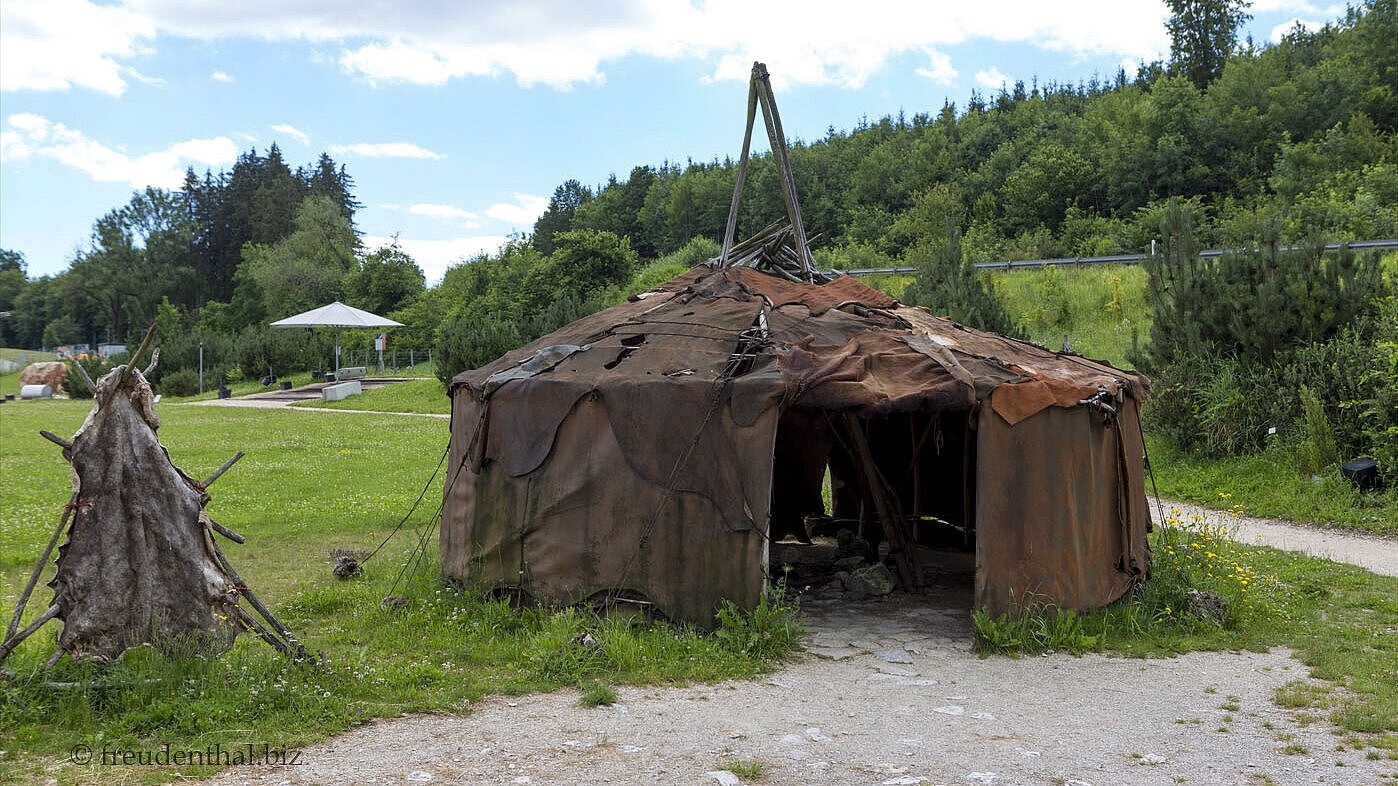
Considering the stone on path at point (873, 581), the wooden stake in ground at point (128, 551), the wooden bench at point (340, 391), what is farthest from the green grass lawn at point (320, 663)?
the wooden bench at point (340, 391)

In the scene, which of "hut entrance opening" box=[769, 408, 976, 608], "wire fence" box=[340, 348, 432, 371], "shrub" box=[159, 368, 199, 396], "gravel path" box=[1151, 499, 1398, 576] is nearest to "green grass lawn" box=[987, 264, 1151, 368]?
"gravel path" box=[1151, 499, 1398, 576]

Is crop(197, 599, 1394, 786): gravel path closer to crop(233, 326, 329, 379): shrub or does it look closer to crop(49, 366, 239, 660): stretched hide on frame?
crop(49, 366, 239, 660): stretched hide on frame

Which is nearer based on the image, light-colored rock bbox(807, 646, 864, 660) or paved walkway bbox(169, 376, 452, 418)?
light-colored rock bbox(807, 646, 864, 660)

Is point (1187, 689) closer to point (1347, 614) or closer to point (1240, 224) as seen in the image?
point (1347, 614)

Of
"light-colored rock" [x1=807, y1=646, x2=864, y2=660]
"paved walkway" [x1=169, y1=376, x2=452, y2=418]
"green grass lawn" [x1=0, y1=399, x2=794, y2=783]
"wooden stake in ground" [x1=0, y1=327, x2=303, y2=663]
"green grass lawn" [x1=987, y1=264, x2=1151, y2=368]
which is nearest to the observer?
"green grass lawn" [x1=0, y1=399, x2=794, y2=783]

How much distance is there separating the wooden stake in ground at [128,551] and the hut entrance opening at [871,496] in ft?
17.1

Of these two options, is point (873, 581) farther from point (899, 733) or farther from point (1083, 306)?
point (1083, 306)

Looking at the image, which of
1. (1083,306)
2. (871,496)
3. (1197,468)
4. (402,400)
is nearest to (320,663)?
(871,496)

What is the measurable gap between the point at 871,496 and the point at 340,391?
2634 cm

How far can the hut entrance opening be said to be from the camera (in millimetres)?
9945

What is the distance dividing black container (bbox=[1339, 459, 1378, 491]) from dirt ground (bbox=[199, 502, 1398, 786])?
6.91 m

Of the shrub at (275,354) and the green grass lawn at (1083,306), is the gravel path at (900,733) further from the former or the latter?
the shrub at (275,354)

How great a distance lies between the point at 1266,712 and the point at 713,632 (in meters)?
3.41

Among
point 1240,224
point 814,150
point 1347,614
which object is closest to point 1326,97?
point 1240,224
